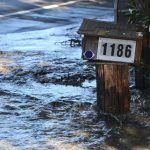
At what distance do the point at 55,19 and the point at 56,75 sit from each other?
24.6 ft

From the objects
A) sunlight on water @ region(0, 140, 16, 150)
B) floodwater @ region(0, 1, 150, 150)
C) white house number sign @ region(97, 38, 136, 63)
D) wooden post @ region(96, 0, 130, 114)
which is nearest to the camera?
sunlight on water @ region(0, 140, 16, 150)

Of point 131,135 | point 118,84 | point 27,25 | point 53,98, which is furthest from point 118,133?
point 27,25

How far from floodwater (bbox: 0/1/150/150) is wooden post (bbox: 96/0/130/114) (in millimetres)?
109

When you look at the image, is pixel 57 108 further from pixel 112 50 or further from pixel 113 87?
pixel 112 50

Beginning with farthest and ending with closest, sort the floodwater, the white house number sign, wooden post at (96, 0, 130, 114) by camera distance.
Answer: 1. wooden post at (96, 0, 130, 114)
2. the white house number sign
3. the floodwater

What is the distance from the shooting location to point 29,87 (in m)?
6.40

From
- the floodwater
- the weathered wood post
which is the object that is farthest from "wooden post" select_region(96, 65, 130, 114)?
the floodwater

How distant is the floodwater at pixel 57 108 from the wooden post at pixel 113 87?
0.11 meters

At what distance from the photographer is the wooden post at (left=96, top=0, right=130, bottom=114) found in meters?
5.05

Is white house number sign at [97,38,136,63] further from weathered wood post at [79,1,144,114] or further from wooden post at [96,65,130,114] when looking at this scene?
wooden post at [96,65,130,114]

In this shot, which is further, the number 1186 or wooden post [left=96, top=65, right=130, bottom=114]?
wooden post [left=96, top=65, right=130, bottom=114]

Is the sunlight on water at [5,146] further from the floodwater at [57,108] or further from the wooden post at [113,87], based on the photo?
the wooden post at [113,87]

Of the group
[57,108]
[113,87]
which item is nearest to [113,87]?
[113,87]

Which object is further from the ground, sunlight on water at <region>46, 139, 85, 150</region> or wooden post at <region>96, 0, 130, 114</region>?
wooden post at <region>96, 0, 130, 114</region>
